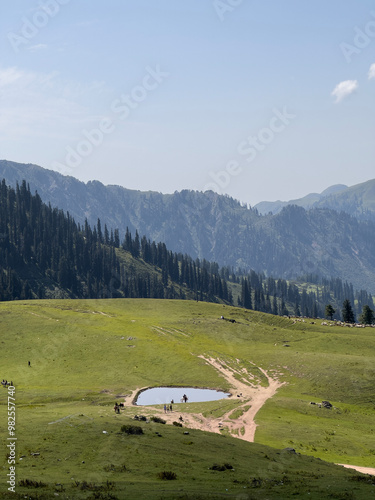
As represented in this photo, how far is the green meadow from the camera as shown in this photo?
37322 mm

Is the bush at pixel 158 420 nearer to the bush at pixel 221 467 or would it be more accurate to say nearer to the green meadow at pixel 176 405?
the green meadow at pixel 176 405

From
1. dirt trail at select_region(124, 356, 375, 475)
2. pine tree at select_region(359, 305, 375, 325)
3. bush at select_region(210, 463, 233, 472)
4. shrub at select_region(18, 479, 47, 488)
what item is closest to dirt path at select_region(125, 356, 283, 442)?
dirt trail at select_region(124, 356, 375, 475)

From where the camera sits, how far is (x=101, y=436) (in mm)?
48688

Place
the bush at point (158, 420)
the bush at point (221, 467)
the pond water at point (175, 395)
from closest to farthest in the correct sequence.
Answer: the bush at point (221, 467), the bush at point (158, 420), the pond water at point (175, 395)

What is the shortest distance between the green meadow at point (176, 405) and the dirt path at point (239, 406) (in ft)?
5.82

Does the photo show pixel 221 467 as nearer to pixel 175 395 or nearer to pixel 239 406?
pixel 239 406

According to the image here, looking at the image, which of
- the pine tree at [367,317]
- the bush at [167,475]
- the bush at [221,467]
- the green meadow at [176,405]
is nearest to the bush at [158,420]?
the green meadow at [176,405]

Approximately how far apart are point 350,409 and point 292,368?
21.1 metres

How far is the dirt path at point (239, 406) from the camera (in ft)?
218

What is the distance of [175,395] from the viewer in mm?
86438

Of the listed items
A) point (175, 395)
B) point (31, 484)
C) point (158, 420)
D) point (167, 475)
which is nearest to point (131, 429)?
point (158, 420)

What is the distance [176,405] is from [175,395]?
8498 millimetres

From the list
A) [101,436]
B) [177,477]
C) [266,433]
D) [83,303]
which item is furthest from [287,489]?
[83,303]

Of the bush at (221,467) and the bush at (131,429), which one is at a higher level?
the bush at (131,429)
